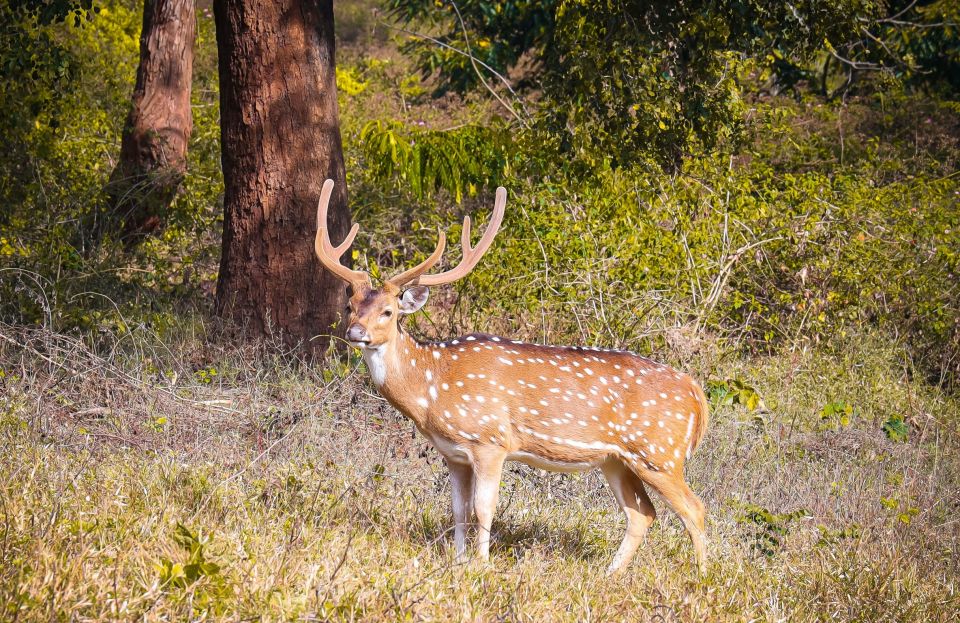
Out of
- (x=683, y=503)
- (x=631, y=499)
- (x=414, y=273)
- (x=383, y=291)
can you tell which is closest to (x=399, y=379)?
(x=383, y=291)

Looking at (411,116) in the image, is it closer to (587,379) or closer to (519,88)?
(519,88)

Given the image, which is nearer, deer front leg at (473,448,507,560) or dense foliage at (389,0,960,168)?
deer front leg at (473,448,507,560)

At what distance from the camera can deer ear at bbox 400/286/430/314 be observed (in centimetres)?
576

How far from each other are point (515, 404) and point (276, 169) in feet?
12.8

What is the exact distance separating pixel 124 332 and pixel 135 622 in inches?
201

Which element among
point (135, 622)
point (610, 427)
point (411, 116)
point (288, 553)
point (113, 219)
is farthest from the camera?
point (411, 116)

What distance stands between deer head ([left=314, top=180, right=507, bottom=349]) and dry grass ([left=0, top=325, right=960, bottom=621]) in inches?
33.1

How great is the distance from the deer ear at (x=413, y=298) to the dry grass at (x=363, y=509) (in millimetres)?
→ 975

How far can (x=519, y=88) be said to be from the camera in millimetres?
18172

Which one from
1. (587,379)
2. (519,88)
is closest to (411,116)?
(519,88)

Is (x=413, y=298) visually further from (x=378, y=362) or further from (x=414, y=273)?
(x=378, y=362)

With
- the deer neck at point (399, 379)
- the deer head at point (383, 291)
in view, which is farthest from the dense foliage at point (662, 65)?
the deer neck at point (399, 379)

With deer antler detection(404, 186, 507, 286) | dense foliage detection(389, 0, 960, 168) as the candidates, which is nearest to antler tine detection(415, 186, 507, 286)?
deer antler detection(404, 186, 507, 286)

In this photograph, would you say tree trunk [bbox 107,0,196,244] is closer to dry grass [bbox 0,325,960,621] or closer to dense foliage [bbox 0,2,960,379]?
dense foliage [bbox 0,2,960,379]
